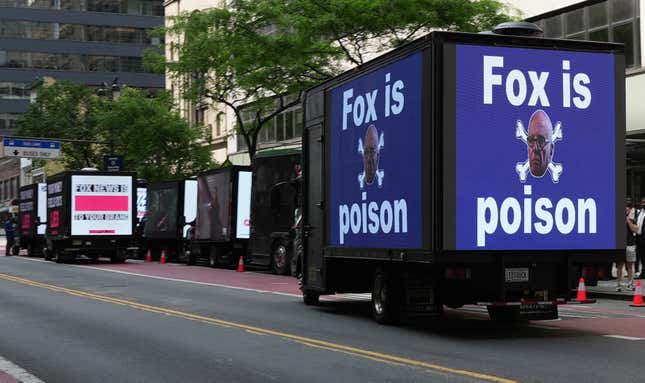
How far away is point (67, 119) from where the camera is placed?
58875mm

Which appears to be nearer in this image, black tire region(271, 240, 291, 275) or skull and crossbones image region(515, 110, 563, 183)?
skull and crossbones image region(515, 110, 563, 183)

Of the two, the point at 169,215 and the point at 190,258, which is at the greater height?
the point at 169,215

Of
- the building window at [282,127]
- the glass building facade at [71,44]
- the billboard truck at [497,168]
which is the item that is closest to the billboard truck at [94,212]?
the building window at [282,127]

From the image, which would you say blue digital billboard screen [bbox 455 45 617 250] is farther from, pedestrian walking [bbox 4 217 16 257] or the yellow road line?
pedestrian walking [bbox 4 217 16 257]

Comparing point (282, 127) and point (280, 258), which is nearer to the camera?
point (280, 258)

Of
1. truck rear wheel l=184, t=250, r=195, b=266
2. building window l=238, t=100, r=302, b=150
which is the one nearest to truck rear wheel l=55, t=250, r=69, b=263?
truck rear wheel l=184, t=250, r=195, b=266

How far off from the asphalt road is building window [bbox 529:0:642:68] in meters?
12.0

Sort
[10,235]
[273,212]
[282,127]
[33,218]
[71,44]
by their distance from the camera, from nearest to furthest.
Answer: [273,212]
[33,218]
[10,235]
[282,127]
[71,44]

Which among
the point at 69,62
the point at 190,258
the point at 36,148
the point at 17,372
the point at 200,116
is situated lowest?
the point at 17,372

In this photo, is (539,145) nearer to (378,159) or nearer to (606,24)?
(378,159)

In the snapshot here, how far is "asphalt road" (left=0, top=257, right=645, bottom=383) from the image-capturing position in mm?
9344

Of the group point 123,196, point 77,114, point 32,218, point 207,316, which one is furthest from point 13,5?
point 207,316

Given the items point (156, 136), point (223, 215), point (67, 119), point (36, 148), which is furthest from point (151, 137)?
point (223, 215)

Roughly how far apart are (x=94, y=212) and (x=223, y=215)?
21.7ft
